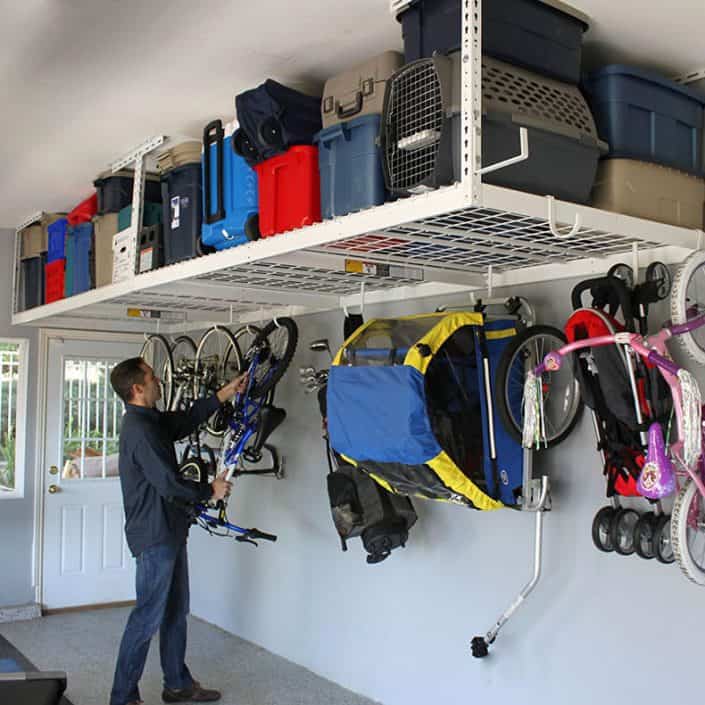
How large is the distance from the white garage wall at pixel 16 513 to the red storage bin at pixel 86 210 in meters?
1.10

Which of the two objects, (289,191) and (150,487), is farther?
(150,487)

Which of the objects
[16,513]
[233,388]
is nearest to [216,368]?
[233,388]

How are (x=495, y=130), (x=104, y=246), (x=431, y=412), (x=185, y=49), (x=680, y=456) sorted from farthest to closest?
(x=104, y=246) → (x=431, y=412) → (x=185, y=49) → (x=680, y=456) → (x=495, y=130)

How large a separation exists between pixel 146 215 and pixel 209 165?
97cm

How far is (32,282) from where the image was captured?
19.3 ft

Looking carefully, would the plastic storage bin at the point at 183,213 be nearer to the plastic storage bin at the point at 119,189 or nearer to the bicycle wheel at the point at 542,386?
the plastic storage bin at the point at 119,189

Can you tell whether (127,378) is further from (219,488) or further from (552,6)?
(552,6)

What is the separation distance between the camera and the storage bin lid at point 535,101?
2.47m

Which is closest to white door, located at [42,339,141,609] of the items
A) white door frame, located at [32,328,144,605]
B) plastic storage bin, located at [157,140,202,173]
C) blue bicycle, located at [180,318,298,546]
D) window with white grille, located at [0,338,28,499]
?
white door frame, located at [32,328,144,605]

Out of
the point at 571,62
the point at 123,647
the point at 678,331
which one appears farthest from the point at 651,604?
the point at 123,647

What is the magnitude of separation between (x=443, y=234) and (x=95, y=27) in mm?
1367

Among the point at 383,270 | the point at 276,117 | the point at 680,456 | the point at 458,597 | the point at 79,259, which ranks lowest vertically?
the point at 458,597

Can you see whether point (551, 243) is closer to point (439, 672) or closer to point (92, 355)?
point (439, 672)

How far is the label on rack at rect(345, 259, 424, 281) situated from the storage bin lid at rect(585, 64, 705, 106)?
3.22ft
